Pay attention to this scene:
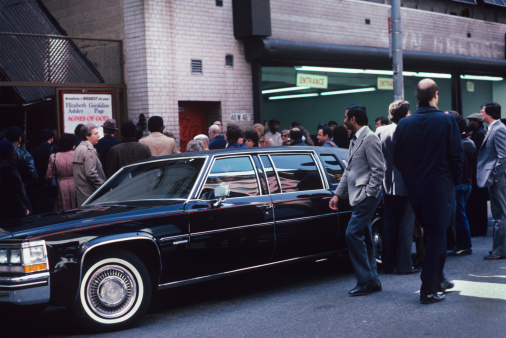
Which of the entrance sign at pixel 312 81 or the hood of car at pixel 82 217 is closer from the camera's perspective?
the hood of car at pixel 82 217

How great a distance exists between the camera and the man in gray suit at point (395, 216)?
7734mm

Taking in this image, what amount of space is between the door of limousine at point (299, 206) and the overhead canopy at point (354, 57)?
308 inches

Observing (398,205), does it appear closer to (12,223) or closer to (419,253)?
(419,253)

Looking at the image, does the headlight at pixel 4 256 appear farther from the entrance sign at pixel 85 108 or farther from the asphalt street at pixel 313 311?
the entrance sign at pixel 85 108

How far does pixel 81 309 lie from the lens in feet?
18.5

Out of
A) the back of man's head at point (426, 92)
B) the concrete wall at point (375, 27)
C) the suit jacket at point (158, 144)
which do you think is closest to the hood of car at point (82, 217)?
the back of man's head at point (426, 92)

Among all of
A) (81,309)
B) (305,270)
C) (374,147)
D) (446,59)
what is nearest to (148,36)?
(305,270)

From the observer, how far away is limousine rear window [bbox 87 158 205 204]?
21.7 feet

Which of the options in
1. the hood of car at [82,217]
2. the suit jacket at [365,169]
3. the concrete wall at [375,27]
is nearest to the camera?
the hood of car at [82,217]

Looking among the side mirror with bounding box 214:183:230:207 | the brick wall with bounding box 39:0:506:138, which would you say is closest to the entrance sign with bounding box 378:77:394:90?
the brick wall with bounding box 39:0:506:138

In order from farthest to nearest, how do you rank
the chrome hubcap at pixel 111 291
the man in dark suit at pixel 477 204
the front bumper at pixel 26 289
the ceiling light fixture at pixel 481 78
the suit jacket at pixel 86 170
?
the ceiling light fixture at pixel 481 78
the man in dark suit at pixel 477 204
the suit jacket at pixel 86 170
the chrome hubcap at pixel 111 291
the front bumper at pixel 26 289

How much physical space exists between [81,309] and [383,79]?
1509 centimetres

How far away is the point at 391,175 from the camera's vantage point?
7.79 m

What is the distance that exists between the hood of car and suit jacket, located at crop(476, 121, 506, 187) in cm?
429
